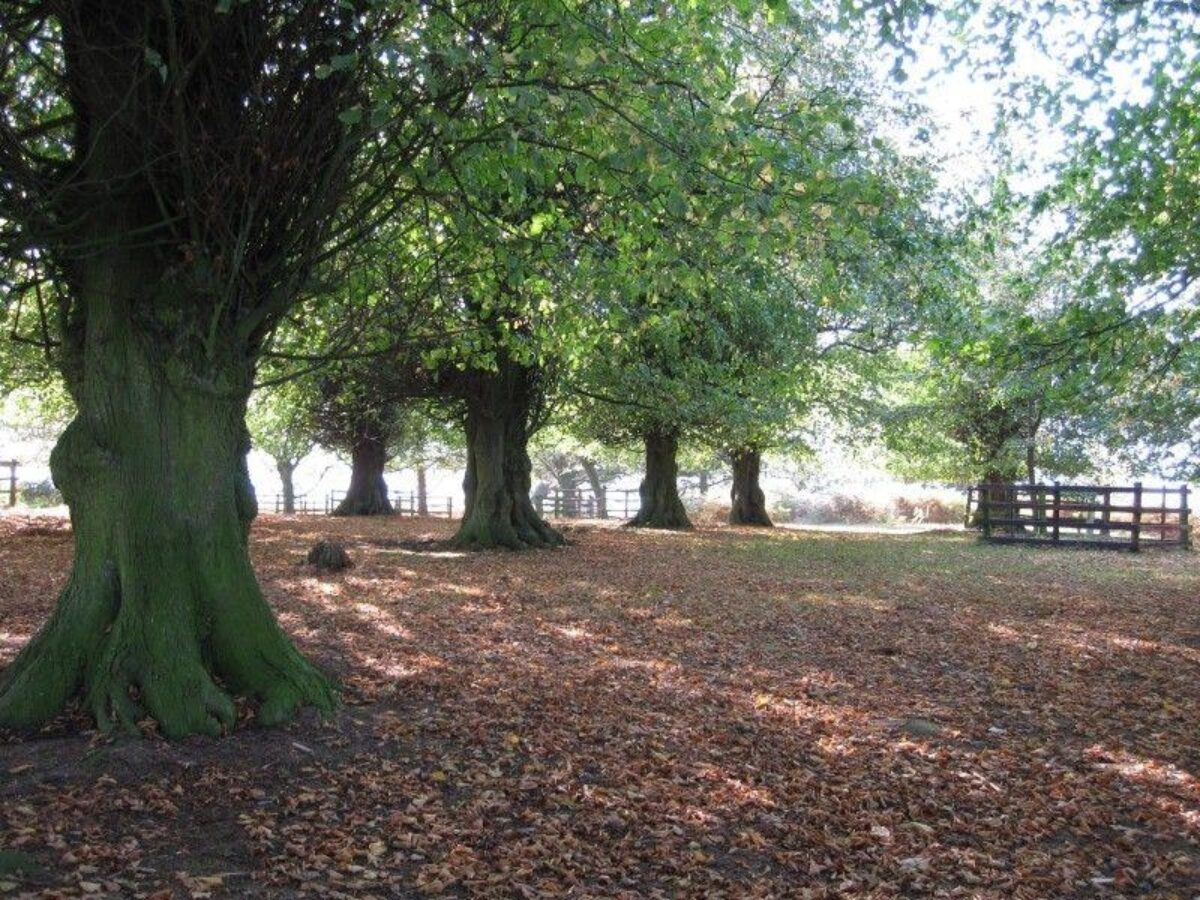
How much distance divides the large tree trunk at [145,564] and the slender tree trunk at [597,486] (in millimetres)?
36378

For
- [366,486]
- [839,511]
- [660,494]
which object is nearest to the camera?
[660,494]

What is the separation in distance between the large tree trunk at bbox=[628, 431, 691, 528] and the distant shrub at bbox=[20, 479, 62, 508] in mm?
24310

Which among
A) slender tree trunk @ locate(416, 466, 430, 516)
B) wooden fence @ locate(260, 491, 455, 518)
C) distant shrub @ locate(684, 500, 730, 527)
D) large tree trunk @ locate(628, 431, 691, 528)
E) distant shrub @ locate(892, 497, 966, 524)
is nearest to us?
large tree trunk @ locate(628, 431, 691, 528)

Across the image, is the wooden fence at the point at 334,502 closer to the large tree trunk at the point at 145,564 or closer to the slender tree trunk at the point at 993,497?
the slender tree trunk at the point at 993,497

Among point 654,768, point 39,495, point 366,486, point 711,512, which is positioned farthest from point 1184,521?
point 39,495

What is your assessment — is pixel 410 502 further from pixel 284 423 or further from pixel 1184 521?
pixel 1184 521

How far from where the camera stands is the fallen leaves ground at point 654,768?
4.19m

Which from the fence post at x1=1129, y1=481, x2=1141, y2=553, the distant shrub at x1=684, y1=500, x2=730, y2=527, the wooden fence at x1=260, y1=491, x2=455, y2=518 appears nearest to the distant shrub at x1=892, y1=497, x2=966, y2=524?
the distant shrub at x1=684, y1=500, x2=730, y2=527

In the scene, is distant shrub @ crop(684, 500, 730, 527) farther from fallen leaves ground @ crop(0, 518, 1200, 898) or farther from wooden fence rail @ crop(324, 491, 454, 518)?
fallen leaves ground @ crop(0, 518, 1200, 898)

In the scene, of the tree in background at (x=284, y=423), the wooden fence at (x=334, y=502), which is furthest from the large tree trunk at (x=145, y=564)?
the wooden fence at (x=334, y=502)

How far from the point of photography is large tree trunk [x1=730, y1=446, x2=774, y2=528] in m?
30.0

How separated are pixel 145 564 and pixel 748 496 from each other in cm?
2591

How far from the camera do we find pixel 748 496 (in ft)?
99.6

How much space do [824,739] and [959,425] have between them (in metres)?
23.9
